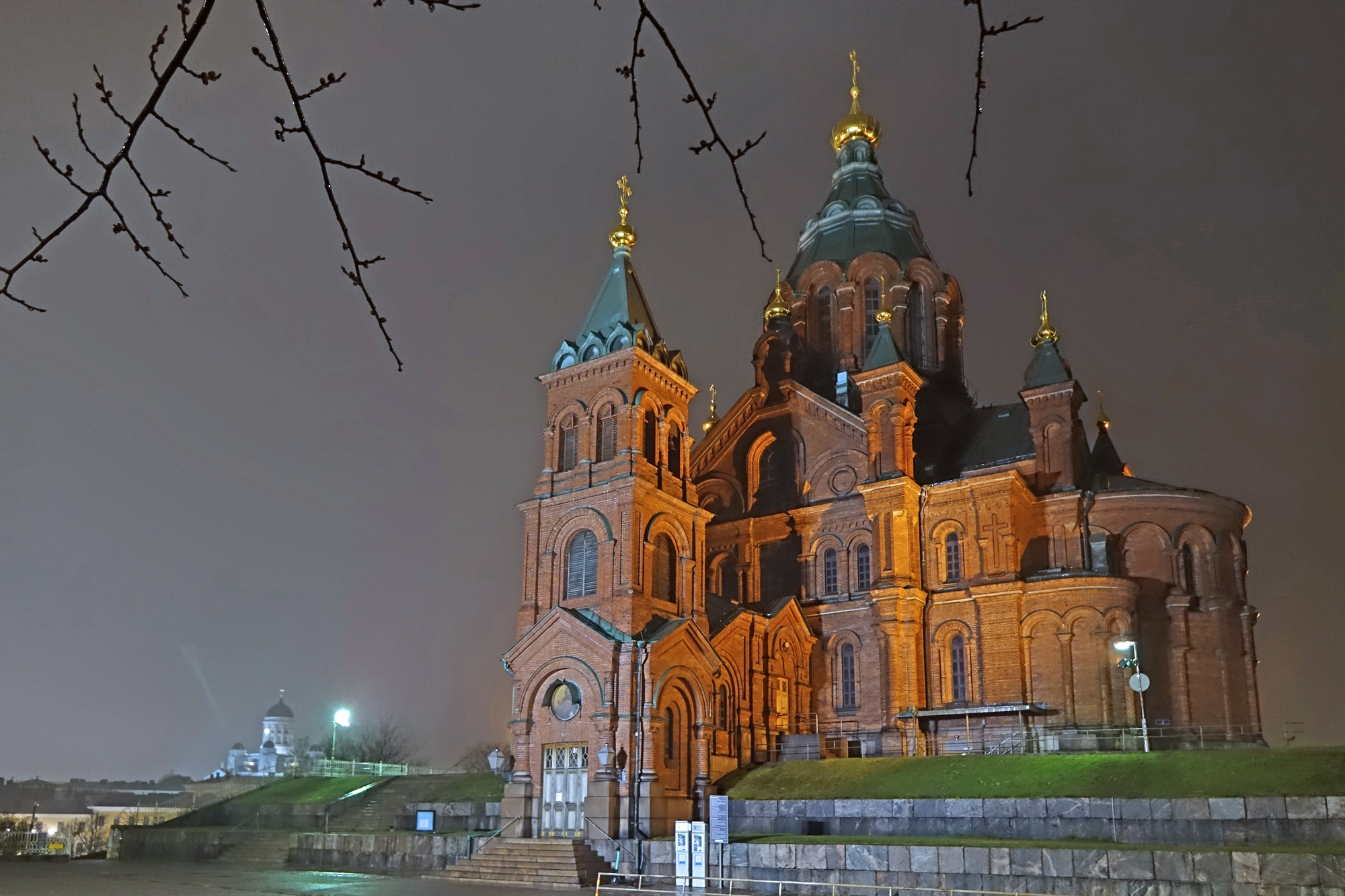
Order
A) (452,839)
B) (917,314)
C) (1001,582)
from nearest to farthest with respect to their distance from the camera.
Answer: (452,839) < (1001,582) < (917,314)

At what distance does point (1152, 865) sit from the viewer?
22594mm

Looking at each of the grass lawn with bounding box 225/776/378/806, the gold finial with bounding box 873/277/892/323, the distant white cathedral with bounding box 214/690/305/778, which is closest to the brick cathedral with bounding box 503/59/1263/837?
the gold finial with bounding box 873/277/892/323

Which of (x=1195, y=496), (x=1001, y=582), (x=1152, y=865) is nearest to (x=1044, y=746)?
(x=1001, y=582)

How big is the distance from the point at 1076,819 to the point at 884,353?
20759 millimetres

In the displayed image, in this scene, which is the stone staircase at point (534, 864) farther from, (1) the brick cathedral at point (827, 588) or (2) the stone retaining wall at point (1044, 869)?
(2) the stone retaining wall at point (1044, 869)

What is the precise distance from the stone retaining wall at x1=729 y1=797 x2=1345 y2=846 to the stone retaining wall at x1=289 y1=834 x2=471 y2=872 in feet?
27.9

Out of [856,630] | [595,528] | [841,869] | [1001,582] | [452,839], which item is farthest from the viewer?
[856,630]

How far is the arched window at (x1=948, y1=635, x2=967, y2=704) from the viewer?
39.7 metres

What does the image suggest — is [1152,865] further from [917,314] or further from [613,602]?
Answer: [917,314]

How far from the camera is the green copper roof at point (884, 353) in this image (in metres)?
43.1

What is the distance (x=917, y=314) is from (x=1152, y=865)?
33820 mm

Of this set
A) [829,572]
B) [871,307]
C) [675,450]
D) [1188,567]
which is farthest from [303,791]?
[1188,567]

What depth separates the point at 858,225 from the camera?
55.3 meters

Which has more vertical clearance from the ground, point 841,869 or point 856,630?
point 856,630
